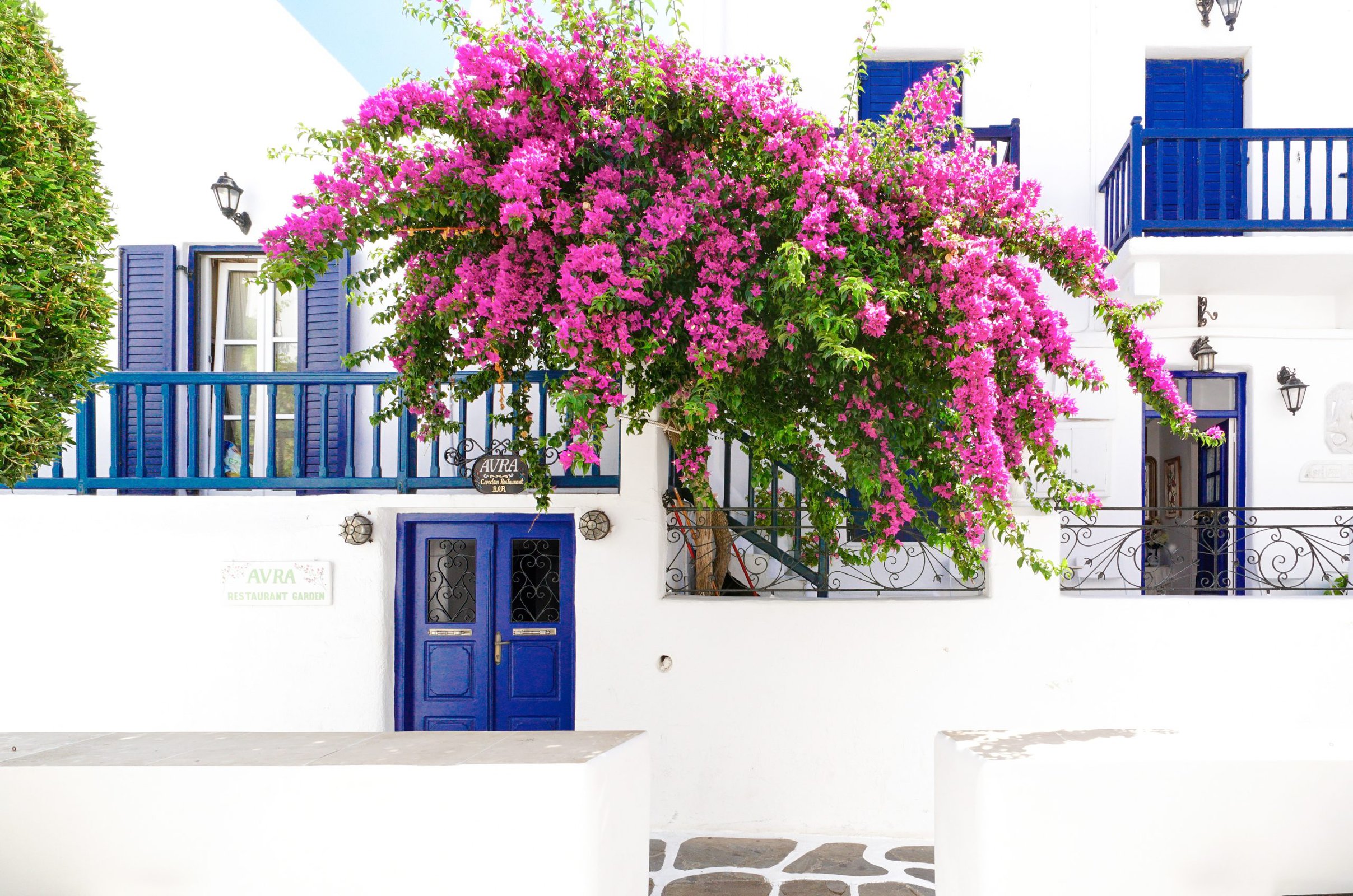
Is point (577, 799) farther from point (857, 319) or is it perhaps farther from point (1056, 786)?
point (857, 319)

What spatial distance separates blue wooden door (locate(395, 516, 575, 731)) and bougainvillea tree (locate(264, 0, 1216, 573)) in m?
2.02

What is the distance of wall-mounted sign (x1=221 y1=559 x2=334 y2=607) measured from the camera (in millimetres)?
6066

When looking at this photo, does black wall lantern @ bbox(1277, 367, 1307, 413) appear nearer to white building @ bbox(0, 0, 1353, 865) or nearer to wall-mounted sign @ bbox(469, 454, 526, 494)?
white building @ bbox(0, 0, 1353, 865)

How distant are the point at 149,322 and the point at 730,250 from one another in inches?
235

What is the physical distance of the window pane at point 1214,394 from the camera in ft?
27.1

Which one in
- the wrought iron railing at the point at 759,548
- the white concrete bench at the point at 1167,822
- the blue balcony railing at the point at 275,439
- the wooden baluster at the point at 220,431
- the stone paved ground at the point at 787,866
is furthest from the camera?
the wooden baluster at the point at 220,431

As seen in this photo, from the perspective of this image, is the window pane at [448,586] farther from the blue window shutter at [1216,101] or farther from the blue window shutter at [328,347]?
the blue window shutter at [1216,101]

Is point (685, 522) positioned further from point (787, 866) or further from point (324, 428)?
point (324, 428)

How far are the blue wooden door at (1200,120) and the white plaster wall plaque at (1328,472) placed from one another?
2.55 m

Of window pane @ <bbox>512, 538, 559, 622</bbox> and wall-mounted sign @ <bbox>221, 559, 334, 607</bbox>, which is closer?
wall-mounted sign @ <bbox>221, 559, 334, 607</bbox>

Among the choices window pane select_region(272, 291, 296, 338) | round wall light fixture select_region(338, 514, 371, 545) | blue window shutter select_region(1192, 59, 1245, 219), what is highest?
blue window shutter select_region(1192, 59, 1245, 219)

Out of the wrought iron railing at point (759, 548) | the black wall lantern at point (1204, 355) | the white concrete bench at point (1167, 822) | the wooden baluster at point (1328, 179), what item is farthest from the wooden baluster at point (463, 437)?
the wooden baluster at point (1328, 179)

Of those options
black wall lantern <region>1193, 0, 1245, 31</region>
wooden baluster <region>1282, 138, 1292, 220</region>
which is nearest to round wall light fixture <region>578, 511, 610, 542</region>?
wooden baluster <region>1282, 138, 1292, 220</region>

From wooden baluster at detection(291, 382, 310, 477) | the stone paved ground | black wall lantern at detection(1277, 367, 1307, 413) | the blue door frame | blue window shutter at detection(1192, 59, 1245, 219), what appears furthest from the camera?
blue window shutter at detection(1192, 59, 1245, 219)
